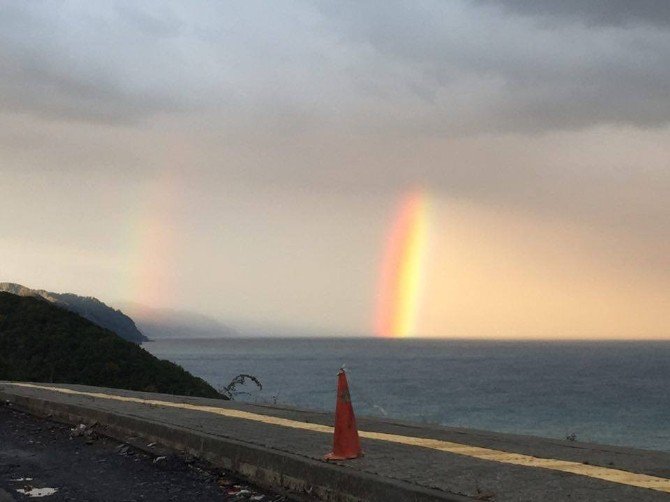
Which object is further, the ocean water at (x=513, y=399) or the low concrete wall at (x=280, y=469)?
the ocean water at (x=513, y=399)

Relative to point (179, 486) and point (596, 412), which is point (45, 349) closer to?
point (179, 486)

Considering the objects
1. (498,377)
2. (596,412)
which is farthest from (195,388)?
(498,377)

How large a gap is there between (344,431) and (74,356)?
2773 cm

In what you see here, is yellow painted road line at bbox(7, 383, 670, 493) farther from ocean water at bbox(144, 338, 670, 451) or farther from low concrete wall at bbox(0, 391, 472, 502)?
ocean water at bbox(144, 338, 670, 451)

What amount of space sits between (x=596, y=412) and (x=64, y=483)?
63.6 metres

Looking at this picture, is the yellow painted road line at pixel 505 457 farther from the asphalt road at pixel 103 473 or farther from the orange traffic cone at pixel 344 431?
the asphalt road at pixel 103 473

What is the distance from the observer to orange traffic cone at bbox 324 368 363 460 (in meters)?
7.07

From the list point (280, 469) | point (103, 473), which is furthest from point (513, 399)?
point (280, 469)

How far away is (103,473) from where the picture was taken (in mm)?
7914

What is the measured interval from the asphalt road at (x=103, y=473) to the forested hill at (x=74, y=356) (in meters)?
17.5

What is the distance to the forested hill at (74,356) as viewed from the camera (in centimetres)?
2983

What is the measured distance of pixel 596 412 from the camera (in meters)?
64.8

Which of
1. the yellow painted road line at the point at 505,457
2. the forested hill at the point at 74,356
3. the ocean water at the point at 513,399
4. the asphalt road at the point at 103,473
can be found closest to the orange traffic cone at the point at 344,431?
the asphalt road at the point at 103,473

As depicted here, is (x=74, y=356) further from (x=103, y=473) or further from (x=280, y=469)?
(x=280, y=469)
